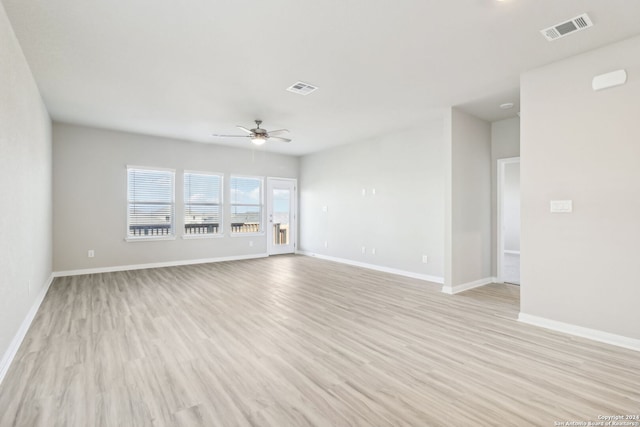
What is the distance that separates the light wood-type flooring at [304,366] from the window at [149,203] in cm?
246

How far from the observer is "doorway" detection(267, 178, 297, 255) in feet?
28.5

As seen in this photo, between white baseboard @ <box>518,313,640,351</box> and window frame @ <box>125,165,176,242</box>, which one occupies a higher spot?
window frame @ <box>125,165,176,242</box>

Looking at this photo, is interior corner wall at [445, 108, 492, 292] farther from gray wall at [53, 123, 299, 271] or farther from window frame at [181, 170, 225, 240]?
gray wall at [53, 123, 299, 271]

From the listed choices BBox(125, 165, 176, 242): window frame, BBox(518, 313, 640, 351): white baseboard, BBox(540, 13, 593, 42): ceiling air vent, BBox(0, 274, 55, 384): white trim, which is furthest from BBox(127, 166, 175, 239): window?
BBox(540, 13, 593, 42): ceiling air vent

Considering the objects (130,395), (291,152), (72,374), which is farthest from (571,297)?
(291,152)

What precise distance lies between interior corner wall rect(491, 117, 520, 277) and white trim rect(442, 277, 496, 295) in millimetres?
201

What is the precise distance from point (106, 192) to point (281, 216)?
4.28 metres

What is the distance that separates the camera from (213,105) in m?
4.74

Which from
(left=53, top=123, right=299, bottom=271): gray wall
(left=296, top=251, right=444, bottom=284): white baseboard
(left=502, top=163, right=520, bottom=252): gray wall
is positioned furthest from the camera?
(left=502, top=163, right=520, bottom=252): gray wall

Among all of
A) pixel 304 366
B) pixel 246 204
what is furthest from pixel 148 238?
pixel 304 366

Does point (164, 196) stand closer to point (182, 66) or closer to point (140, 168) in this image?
point (140, 168)

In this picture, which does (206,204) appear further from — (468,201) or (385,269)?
(468,201)

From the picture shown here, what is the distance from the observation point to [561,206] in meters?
3.32

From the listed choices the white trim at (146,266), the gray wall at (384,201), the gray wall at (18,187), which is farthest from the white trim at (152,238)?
the gray wall at (384,201)
